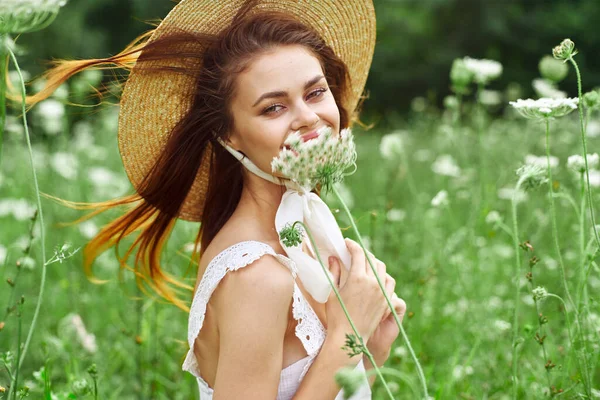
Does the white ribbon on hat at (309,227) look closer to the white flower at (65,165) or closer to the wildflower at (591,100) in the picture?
the wildflower at (591,100)

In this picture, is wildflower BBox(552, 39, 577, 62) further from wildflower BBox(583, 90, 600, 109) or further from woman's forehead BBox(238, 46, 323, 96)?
woman's forehead BBox(238, 46, 323, 96)

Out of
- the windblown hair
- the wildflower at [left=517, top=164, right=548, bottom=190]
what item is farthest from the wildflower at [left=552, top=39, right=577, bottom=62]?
the windblown hair

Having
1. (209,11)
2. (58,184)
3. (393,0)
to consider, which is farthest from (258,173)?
(393,0)

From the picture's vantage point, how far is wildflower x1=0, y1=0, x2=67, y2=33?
3.52 feet

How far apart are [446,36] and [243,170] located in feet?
67.2

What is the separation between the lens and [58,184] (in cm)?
461

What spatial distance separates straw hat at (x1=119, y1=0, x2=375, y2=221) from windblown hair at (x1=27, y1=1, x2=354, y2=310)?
1.2 inches

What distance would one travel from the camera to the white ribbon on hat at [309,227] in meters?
1.54

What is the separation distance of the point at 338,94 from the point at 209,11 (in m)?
0.47

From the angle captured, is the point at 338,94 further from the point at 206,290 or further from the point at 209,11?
the point at 206,290

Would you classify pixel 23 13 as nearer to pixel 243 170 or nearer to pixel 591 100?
pixel 243 170

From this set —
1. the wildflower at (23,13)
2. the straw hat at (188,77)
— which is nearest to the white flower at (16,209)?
the straw hat at (188,77)

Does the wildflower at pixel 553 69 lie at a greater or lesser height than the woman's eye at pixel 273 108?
lesser

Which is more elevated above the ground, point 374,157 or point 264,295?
point 264,295
